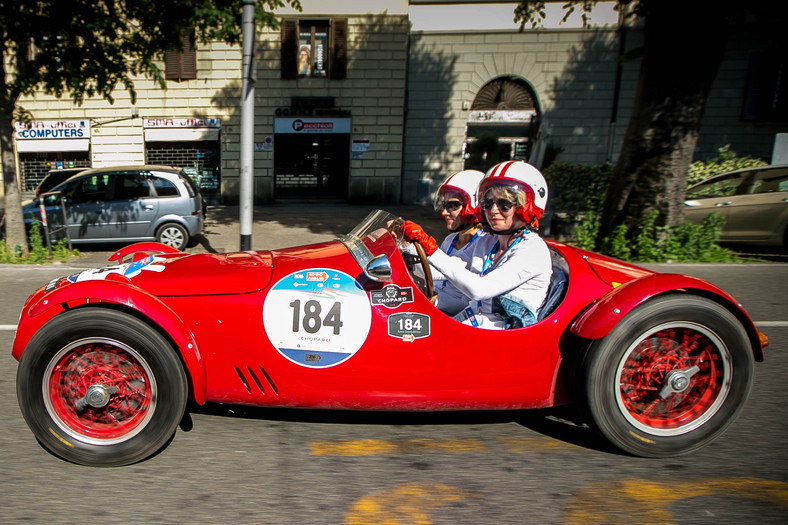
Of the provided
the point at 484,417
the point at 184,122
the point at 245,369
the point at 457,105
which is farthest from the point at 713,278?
the point at 184,122

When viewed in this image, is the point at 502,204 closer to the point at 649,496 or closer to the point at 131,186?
the point at 649,496

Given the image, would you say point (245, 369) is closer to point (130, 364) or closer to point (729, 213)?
point (130, 364)

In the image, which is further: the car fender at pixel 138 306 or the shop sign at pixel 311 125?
the shop sign at pixel 311 125

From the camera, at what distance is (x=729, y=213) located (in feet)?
30.6

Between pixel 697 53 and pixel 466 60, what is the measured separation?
1205 cm

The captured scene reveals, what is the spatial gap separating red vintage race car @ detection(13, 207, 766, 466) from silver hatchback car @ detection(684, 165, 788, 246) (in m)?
7.51

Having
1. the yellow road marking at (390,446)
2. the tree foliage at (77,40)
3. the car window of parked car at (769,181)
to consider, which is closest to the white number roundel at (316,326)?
the yellow road marking at (390,446)

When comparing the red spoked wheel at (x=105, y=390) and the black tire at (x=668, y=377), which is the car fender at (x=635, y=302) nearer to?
the black tire at (x=668, y=377)

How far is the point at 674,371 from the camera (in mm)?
2809

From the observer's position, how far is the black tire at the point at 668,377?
2738 millimetres

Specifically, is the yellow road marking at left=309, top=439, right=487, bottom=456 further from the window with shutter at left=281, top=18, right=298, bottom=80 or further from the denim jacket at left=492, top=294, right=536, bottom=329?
the window with shutter at left=281, top=18, right=298, bottom=80

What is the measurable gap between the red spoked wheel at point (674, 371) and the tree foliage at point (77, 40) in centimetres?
812

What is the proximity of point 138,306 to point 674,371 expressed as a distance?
263 cm

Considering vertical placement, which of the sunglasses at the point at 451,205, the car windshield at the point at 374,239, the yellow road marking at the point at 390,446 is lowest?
the yellow road marking at the point at 390,446
